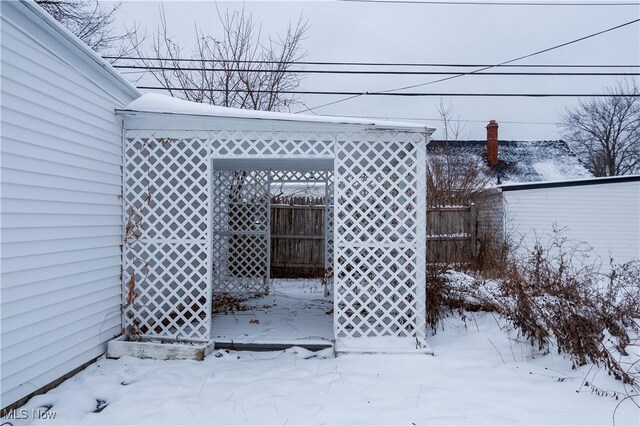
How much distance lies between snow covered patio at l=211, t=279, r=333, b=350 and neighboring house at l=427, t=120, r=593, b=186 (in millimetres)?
10616

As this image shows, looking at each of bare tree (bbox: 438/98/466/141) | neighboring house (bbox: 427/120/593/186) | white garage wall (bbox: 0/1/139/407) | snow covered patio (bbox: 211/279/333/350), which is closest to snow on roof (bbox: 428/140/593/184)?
neighboring house (bbox: 427/120/593/186)

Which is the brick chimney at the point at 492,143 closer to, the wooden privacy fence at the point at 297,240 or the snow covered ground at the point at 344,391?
the wooden privacy fence at the point at 297,240

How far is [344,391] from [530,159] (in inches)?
653

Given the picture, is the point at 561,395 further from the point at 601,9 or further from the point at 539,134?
the point at 539,134

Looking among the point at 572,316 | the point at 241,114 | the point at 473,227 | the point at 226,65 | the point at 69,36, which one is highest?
the point at 226,65

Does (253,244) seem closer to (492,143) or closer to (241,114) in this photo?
(241,114)

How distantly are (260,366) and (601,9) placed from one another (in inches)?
449

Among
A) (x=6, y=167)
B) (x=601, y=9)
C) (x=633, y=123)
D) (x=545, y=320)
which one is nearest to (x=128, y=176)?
(x=6, y=167)

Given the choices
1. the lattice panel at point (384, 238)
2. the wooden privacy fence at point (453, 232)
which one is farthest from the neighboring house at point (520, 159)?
the lattice panel at point (384, 238)

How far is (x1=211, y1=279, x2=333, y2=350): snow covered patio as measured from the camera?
4.73 metres

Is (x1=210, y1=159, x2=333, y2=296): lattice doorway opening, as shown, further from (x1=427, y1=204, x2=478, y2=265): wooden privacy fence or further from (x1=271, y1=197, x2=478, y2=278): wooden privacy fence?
(x1=427, y1=204, x2=478, y2=265): wooden privacy fence

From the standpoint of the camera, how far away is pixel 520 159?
17.3 meters

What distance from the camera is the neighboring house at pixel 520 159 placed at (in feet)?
54.4

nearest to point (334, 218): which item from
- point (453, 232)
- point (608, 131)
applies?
point (453, 232)
